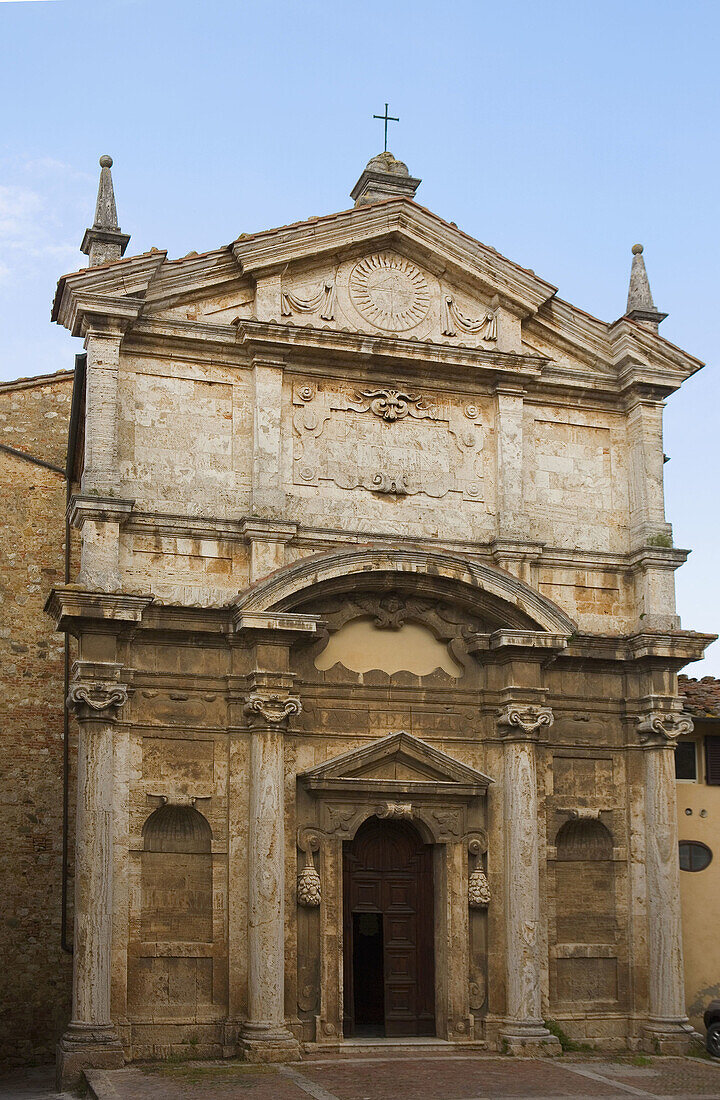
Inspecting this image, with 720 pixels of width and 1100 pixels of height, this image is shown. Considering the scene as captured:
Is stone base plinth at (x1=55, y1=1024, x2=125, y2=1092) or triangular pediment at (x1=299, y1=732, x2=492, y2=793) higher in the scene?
triangular pediment at (x1=299, y1=732, x2=492, y2=793)

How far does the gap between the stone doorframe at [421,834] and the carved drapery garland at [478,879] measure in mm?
14

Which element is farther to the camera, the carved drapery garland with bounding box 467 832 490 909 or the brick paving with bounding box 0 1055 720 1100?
the carved drapery garland with bounding box 467 832 490 909

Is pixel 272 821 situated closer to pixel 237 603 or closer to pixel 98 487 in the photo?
pixel 237 603

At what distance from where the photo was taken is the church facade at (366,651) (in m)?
14.5

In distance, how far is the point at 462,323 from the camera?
16.9 m

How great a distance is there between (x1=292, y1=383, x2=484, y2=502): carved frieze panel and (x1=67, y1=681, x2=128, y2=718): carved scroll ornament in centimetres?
328

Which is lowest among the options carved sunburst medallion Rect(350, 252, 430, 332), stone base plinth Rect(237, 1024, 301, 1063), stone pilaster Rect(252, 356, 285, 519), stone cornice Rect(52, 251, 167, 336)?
stone base plinth Rect(237, 1024, 301, 1063)

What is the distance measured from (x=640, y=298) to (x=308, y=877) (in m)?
8.53

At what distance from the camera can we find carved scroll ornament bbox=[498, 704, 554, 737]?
15.7 meters

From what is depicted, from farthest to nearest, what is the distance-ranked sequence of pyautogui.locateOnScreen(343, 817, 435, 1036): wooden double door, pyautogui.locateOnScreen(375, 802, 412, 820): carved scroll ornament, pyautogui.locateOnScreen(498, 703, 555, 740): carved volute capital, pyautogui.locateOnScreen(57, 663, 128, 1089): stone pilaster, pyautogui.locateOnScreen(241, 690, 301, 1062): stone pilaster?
pyautogui.locateOnScreen(498, 703, 555, 740): carved volute capital
pyautogui.locateOnScreen(343, 817, 435, 1036): wooden double door
pyautogui.locateOnScreen(375, 802, 412, 820): carved scroll ornament
pyautogui.locateOnScreen(241, 690, 301, 1062): stone pilaster
pyautogui.locateOnScreen(57, 663, 128, 1089): stone pilaster

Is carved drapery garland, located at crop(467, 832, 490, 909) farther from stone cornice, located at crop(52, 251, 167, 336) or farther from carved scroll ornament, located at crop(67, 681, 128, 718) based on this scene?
stone cornice, located at crop(52, 251, 167, 336)

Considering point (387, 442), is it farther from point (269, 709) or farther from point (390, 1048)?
point (390, 1048)

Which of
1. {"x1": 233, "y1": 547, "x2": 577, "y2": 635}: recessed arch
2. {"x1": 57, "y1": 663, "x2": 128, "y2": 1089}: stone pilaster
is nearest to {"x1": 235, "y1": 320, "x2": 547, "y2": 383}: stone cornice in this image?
{"x1": 233, "y1": 547, "x2": 577, "y2": 635}: recessed arch

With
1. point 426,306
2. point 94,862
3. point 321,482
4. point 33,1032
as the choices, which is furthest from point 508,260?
point 33,1032
